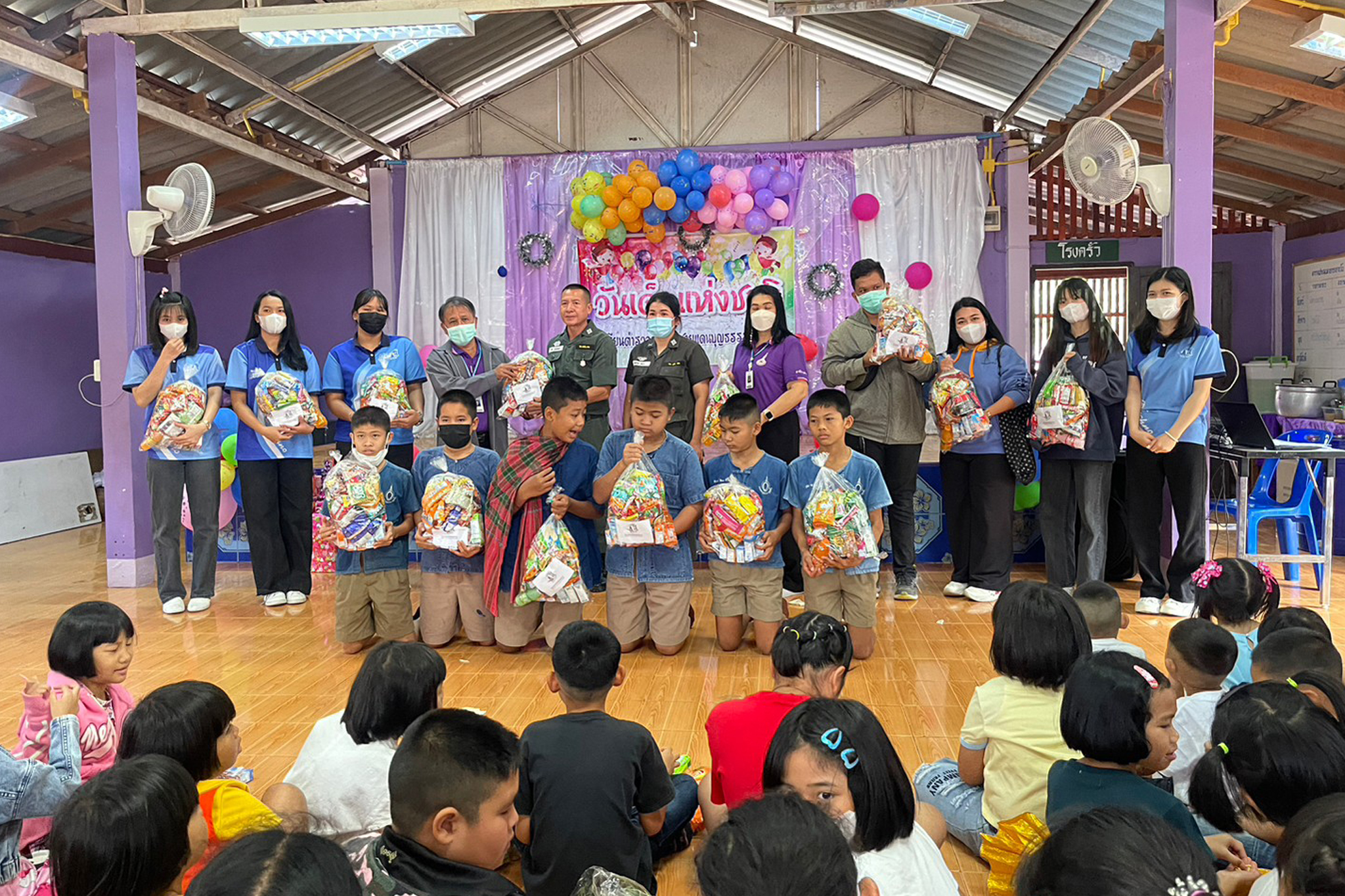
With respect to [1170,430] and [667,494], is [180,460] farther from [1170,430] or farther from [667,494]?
[1170,430]

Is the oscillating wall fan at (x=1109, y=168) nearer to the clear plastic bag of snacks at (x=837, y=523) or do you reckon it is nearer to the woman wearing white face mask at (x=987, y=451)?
the woman wearing white face mask at (x=987, y=451)

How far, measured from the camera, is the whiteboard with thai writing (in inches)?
341

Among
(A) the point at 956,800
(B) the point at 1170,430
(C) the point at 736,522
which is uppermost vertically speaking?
(B) the point at 1170,430

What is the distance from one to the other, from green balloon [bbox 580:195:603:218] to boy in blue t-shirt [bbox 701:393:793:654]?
417 centimetres

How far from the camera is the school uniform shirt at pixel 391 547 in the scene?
175 inches

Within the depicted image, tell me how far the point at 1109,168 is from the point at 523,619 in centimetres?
356

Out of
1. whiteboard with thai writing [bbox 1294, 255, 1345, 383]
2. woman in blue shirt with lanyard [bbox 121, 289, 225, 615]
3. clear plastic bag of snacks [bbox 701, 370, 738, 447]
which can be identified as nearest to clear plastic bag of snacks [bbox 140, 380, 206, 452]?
woman in blue shirt with lanyard [bbox 121, 289, 225, 615]

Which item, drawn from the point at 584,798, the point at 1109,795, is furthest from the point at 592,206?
the point at 1109,795

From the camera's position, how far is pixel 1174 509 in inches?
196

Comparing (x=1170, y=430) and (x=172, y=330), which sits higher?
(x=172, y=330)

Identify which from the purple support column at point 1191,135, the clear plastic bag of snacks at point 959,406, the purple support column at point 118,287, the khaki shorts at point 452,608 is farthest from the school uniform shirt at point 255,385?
the purple support column at point 1191,135

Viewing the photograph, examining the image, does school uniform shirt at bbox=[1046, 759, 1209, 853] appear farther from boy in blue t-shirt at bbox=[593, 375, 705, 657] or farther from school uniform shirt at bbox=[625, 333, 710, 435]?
school uniform shirt at bbox=[625, 333, 710, 435]

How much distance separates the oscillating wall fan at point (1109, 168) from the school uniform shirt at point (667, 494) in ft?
8.16

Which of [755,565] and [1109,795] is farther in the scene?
[755,565]
